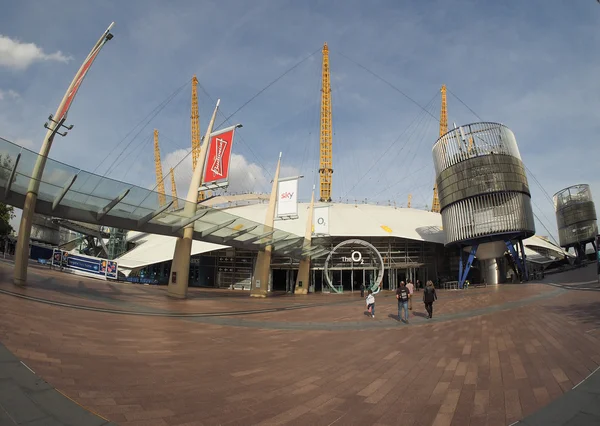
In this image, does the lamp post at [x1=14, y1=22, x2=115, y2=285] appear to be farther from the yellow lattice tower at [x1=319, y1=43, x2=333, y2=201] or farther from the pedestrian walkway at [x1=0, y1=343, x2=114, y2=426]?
the yellow lattice tower at [x1=319, y1=43, x2=333, y2=201]

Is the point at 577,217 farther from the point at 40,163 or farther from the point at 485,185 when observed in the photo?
the point at 40,163

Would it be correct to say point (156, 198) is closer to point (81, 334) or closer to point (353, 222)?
point (81, 334)

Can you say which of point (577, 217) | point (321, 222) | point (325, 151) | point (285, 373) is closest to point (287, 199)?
point (321, 222)

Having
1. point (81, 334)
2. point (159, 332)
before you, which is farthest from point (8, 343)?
point (159, 332)

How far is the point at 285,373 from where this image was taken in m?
5.17

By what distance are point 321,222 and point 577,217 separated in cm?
6166

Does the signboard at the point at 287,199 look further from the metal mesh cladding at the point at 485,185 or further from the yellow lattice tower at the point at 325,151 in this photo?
the yellow lattice tower at the point at 325,151

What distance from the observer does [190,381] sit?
4.45m

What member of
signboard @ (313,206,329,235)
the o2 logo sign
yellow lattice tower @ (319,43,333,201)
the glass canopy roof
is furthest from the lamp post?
yellow lattice tower @ (319,43,333,201)

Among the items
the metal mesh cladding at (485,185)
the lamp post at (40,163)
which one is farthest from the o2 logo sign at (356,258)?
the lamp post at (40,163)

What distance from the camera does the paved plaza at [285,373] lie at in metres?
3.39

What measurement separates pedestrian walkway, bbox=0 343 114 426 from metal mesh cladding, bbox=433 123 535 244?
1575 inches

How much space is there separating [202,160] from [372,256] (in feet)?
78.7

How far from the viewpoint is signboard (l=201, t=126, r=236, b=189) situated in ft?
64.5
